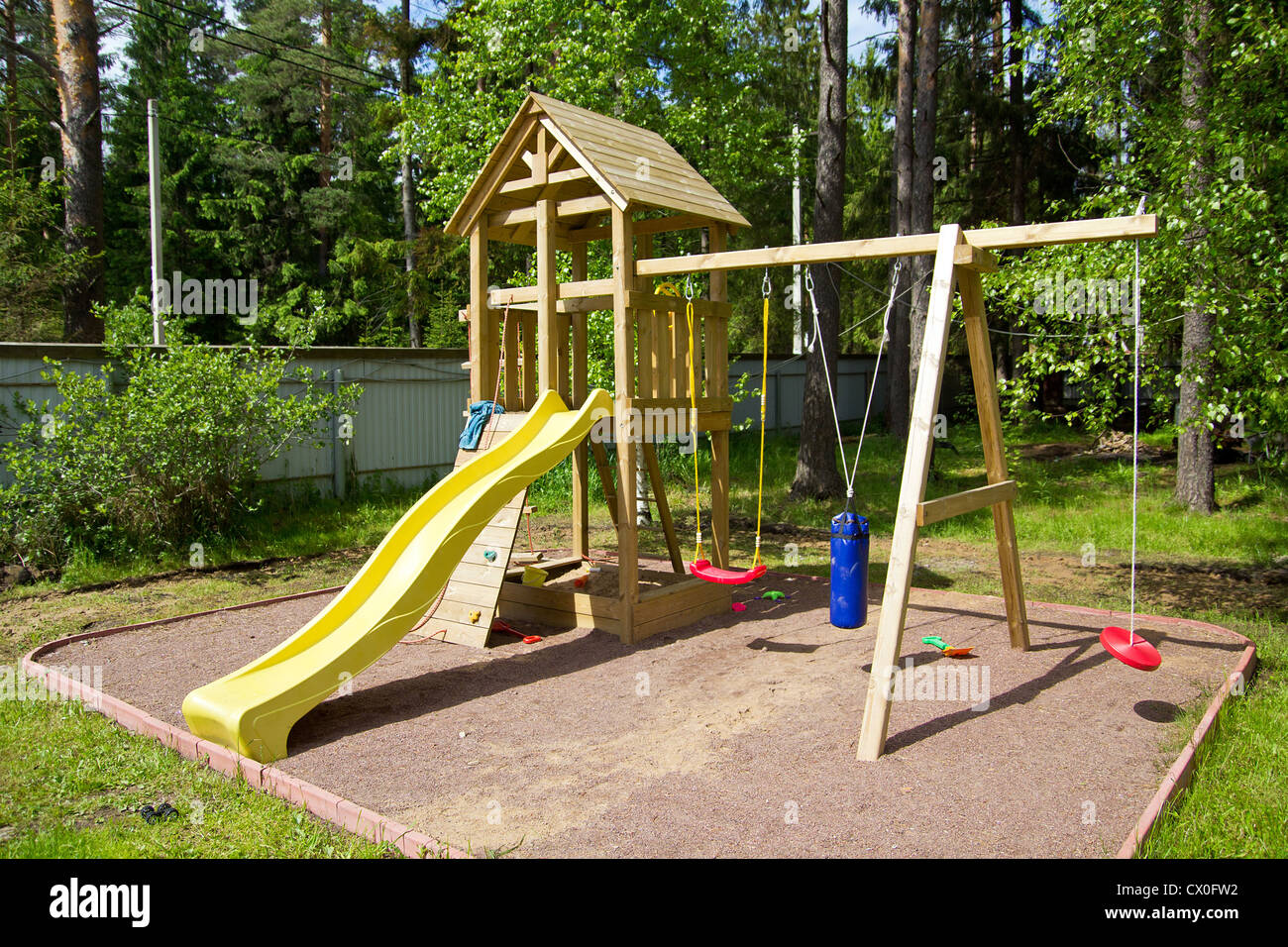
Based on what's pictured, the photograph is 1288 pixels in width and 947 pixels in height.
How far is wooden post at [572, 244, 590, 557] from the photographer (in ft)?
28.9

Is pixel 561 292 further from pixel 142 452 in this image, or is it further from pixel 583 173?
pixel 142 452

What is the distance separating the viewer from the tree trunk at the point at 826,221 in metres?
13.5

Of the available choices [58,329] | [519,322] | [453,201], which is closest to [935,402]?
[519,322]

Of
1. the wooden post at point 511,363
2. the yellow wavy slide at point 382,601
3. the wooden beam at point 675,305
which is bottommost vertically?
the yellow wavy slide at point 382,601

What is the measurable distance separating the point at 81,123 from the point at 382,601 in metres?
10.1

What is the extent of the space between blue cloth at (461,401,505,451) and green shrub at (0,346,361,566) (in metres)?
3.78

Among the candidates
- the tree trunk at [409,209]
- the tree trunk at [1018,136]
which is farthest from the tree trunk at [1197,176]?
the tree trunk at [409,209]

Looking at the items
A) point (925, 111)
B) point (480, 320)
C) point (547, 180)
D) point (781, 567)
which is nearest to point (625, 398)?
point (480, 320)

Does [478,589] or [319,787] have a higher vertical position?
[478,589]

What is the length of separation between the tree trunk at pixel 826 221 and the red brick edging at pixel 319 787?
755 cm

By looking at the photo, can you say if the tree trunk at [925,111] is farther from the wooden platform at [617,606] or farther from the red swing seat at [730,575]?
the red swing seat at [730,575]

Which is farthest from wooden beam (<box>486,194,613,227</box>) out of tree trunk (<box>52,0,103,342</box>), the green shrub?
tree trunk (<box>52,0,103,342</box>)

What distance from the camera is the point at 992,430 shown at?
6.21 meters

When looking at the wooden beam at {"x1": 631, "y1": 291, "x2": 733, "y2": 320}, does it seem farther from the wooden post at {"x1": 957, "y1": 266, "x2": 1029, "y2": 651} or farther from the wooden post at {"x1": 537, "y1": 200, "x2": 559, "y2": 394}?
the wooden post at {"x1": 957, "y1": 266, "x2": 1029, "y2": 651}
